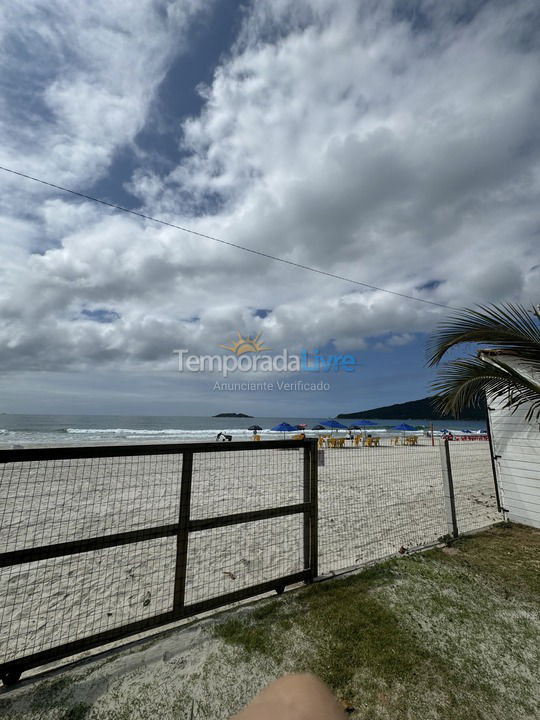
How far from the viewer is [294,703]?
25.6 inches

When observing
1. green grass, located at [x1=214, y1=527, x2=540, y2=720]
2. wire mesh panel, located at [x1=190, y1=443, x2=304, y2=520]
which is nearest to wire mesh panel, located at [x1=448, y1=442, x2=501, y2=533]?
green grass, located at [x1=214, y1=527, x2=540, y2=720]

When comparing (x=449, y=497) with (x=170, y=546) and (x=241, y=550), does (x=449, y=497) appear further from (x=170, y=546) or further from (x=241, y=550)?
(x=170, y=546)

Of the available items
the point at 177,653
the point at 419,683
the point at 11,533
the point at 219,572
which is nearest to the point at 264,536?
the point at 219,572

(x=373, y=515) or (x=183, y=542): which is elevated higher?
(x=183, y=542)

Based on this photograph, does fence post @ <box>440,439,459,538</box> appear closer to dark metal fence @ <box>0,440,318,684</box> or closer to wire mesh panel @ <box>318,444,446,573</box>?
wire mesh panel @ <box>318,444,446,573</box>

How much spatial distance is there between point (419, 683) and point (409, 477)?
9532 mm

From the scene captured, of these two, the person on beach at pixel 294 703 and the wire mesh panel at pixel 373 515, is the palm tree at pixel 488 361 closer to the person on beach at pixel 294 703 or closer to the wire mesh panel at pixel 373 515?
the wire mesh panel at pixel 373 515

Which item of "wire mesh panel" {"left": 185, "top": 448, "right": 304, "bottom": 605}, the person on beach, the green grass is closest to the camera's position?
the person on beach

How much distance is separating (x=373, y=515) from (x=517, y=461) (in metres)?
2.80

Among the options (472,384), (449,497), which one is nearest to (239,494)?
(449,497)

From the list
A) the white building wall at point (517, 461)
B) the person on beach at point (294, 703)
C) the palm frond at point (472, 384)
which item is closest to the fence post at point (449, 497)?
the palm frond at point (472, 384)

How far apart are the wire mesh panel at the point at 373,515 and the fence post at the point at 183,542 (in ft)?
6.54

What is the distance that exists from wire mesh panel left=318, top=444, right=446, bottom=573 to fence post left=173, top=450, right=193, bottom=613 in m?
1.99

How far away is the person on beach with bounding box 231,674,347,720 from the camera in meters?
0.63
